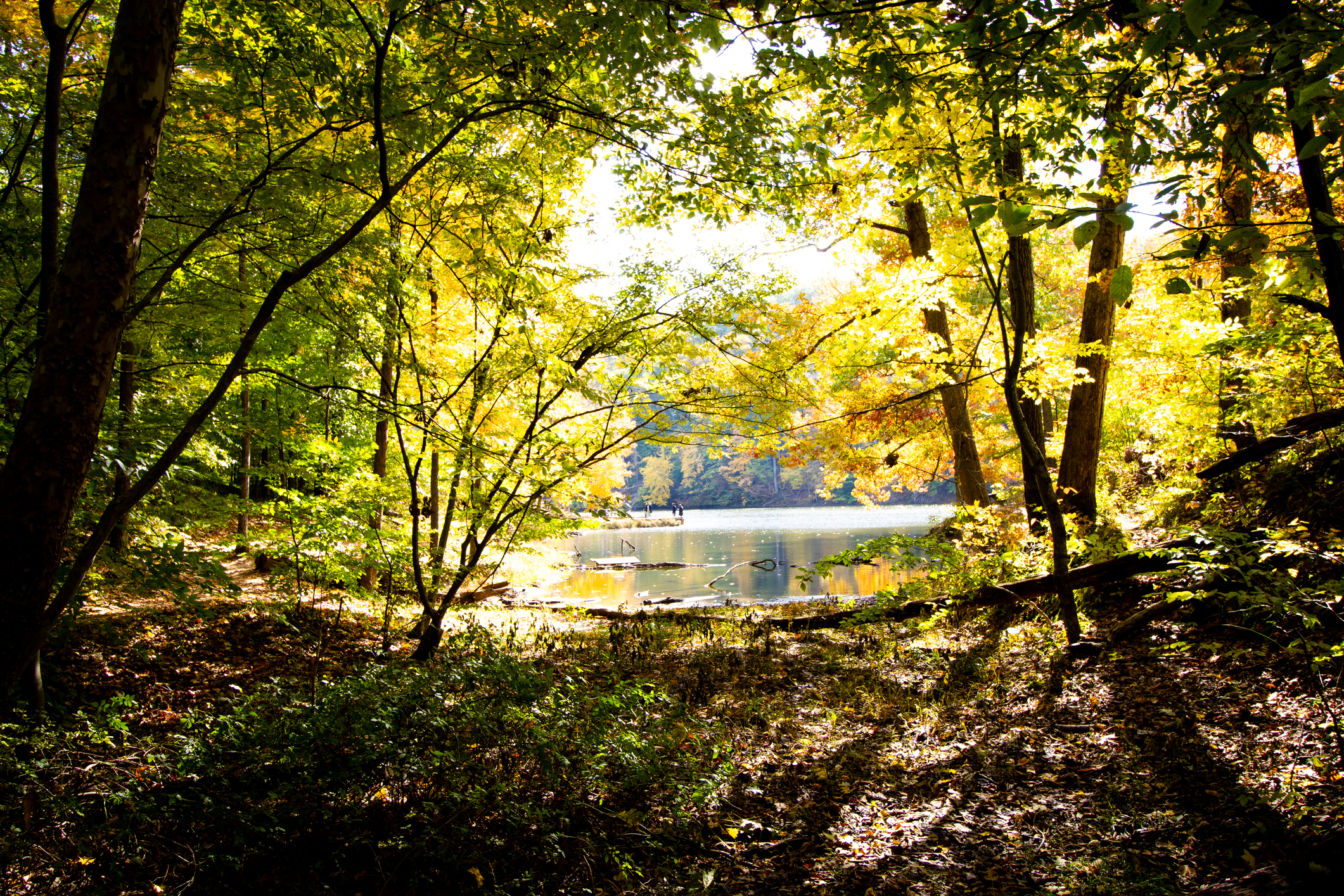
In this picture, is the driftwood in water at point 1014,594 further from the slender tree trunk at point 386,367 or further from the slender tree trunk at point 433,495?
the slender tree trunk at point 386,367

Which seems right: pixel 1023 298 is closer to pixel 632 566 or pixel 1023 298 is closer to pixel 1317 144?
pixel 1317 144

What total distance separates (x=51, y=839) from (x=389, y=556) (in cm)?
395

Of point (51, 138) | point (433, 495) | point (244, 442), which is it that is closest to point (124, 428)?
point (51, 138)

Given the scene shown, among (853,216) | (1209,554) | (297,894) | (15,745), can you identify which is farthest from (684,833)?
(853,216)

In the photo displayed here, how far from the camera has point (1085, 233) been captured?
1601mm

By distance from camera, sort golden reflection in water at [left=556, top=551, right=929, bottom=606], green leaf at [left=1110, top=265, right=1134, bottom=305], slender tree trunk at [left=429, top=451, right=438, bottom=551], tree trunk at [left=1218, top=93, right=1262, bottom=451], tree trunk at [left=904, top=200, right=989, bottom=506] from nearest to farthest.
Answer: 1. green leaf at [left=1110, top=265, right=1134, bottom=305]
2. tree trunk at [left=1218, top=93, right=1262, bottom=451]
3. slender tree trunk at [left=429, top=451, right=438, bottom=551]
4. tree trunk at [left=904, top=200, right=989, bottom=506]
5. golden reflection in water at [left=556, top=551, right=929, bottom=606]

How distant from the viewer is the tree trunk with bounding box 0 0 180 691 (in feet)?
8.04

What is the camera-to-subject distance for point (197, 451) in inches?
293

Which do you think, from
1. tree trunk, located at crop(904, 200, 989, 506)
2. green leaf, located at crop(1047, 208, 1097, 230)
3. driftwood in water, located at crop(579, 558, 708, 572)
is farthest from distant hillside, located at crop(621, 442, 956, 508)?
green leaf, located at crop(1047, 208, 1097, 230)

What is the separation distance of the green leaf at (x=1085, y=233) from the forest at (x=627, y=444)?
0.01 metres

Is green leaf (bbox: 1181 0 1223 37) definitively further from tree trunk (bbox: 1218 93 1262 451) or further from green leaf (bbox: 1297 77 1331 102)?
tree trunk (bbox: 1218 93 1262 451)

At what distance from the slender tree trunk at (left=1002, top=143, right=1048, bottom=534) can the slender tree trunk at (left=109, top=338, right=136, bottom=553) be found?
19.0 ft

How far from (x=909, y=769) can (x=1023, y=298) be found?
3.67m

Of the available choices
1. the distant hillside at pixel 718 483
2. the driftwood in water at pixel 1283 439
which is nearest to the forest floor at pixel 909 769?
the driftwood in water at pixel 1283 439
